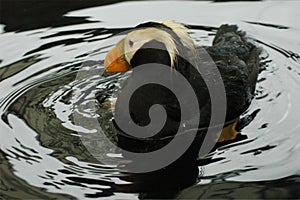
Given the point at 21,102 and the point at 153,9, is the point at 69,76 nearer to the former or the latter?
the point at 21,102

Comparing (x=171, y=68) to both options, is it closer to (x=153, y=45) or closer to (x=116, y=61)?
(x=153, y=45)

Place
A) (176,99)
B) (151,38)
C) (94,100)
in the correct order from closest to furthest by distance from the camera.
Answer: (151,38)
(176,99)
(94,100)

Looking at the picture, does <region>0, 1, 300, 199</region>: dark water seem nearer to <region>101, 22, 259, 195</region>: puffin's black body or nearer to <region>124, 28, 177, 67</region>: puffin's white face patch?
<region>101, 22, 259, 195</region>: puffin's black body

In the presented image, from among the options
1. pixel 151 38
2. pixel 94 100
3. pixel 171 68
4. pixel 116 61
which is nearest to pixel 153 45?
pixel 151 38

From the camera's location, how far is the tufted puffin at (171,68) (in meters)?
3.28

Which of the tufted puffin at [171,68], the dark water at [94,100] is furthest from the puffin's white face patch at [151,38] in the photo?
the dark water at [94,100]

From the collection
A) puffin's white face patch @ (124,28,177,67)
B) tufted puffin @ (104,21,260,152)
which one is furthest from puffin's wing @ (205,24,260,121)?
puffin's white face patch @ (124,28,177,67)

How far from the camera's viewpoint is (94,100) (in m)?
3.79

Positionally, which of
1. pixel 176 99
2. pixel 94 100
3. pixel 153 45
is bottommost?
pixel 94 100

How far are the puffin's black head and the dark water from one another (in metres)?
0.42

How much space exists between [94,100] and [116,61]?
0.45m

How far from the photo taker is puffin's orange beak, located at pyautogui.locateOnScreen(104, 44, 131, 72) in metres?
3.40

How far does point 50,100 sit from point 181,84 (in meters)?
0.84

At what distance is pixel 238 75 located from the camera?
12.3 feet
